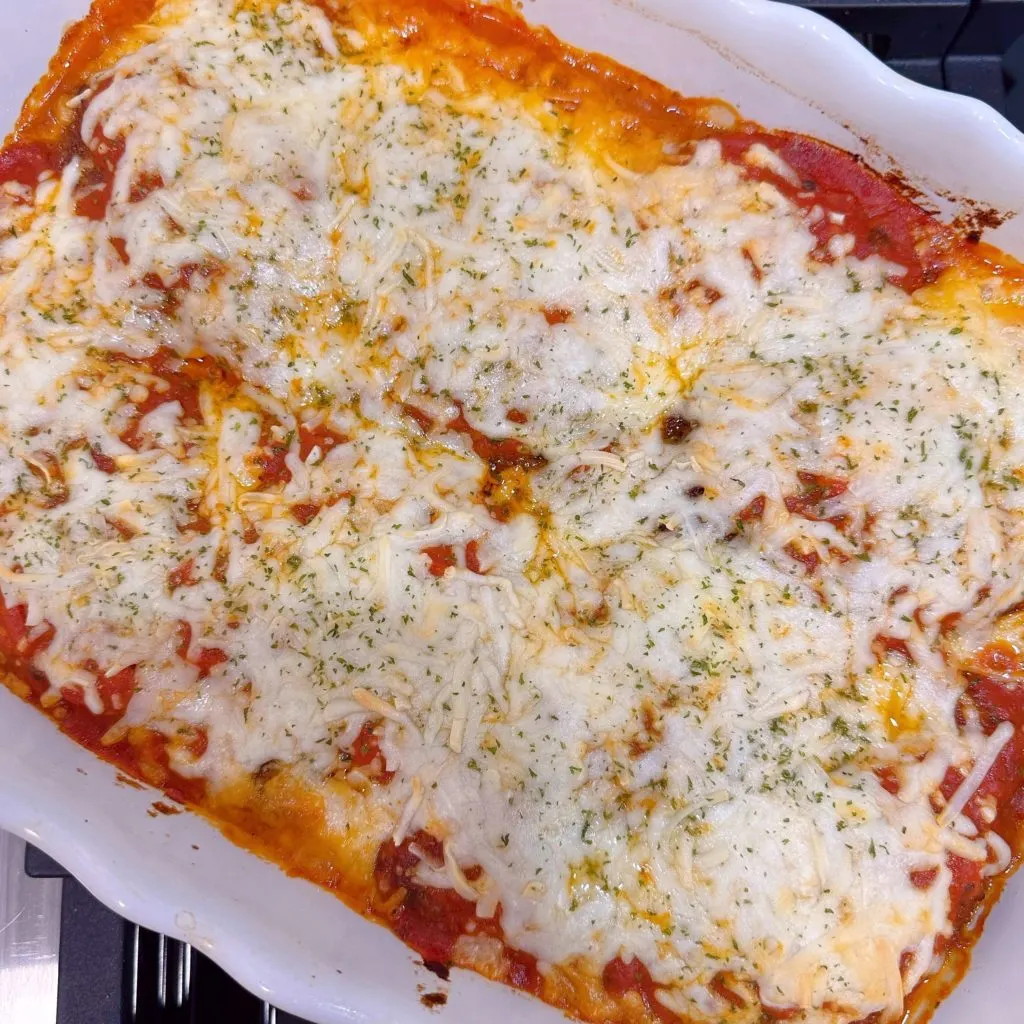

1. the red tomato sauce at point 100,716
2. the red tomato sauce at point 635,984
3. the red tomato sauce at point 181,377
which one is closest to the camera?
the red tomato sauce at point 635,984

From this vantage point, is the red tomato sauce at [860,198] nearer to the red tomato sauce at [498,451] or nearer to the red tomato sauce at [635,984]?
the red tomato sauce at [498,451]

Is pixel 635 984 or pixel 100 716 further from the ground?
pixel 635 984

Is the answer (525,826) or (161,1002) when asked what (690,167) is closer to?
(525,826)

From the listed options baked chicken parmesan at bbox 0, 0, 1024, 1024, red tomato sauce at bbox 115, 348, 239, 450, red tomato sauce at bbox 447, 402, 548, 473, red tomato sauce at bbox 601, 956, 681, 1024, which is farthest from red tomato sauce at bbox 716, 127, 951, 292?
red tomato sauce at bbox 601, 956, 681, 1024

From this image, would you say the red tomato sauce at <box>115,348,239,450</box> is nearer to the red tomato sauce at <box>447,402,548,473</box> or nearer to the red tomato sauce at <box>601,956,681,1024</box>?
the red tomato sauce at <box>447,402,548,473</box>

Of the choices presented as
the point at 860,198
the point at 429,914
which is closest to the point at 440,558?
the point at 429,914

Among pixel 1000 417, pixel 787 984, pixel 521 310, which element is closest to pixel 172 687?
pixel 521 310

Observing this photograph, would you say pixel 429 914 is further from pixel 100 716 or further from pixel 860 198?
pixel 860 198

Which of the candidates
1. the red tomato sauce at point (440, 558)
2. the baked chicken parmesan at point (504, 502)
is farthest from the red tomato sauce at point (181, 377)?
the red tomato sauce at point (440, 558)
